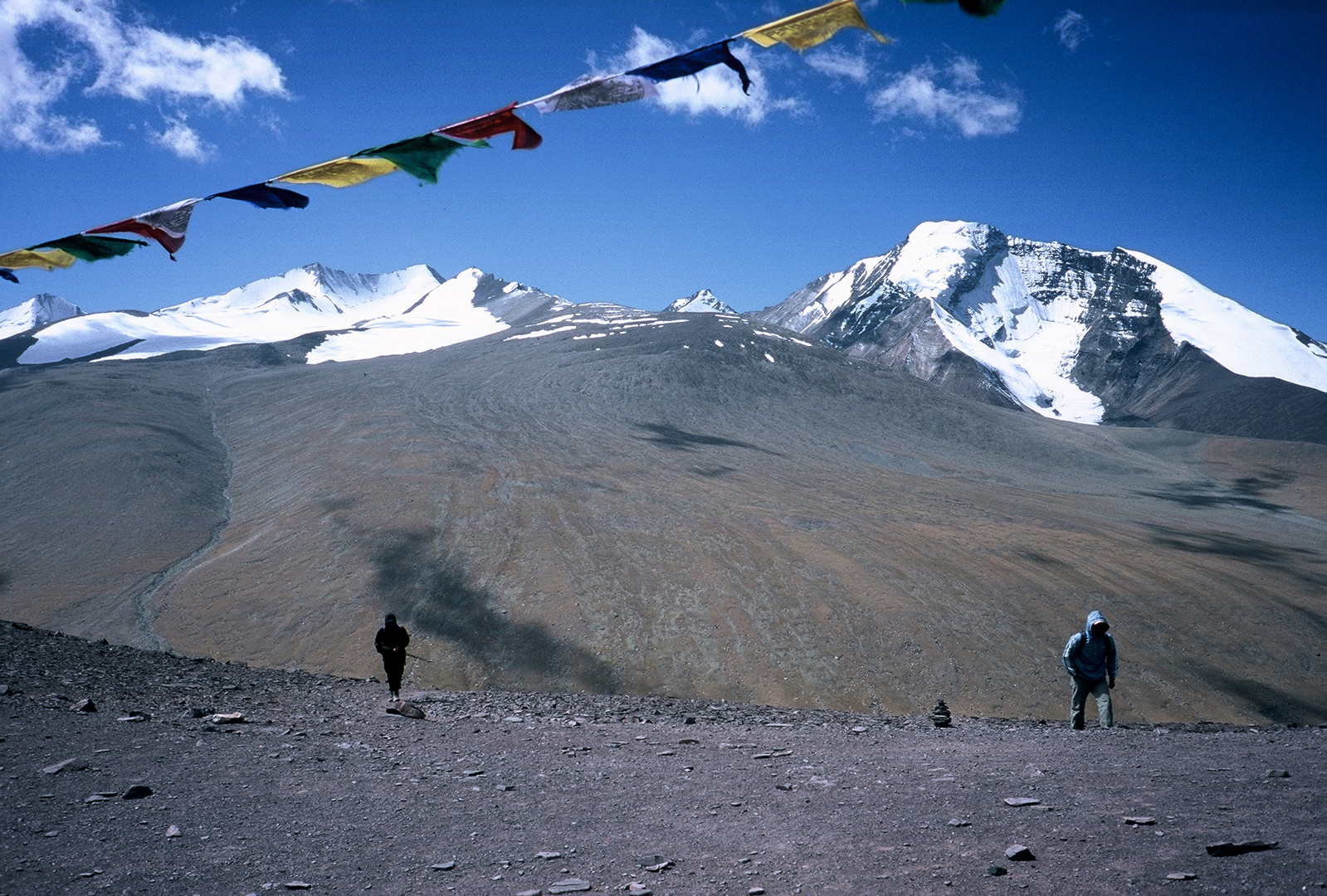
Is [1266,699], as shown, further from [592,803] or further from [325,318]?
[325,318]

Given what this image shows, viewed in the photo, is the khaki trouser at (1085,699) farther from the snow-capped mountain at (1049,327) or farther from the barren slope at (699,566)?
the snow-capped mountain at (1049,327)

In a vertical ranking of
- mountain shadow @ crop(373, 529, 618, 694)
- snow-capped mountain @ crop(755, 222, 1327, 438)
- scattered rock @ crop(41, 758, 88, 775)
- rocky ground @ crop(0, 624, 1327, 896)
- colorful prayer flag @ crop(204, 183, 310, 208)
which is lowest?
mountain shadow @ crop(373, 529, 618, 694)

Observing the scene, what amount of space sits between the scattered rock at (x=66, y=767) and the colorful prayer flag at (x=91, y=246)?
15.3ft

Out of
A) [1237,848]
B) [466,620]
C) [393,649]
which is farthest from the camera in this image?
[466,620]

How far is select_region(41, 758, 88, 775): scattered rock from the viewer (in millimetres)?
5320

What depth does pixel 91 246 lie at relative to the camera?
7.43 metres

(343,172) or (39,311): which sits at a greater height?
(39,311)

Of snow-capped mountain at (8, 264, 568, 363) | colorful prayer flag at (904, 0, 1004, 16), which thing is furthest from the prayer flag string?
snow-capped mountain at (8, 264, 568, 363)

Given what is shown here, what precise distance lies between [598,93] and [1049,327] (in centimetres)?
13674

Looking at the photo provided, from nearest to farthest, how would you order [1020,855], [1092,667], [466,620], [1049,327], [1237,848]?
1. [1237,848]
2. [1020,855]
3. [1092,667]
4. [466,620]
5. [1049,327]

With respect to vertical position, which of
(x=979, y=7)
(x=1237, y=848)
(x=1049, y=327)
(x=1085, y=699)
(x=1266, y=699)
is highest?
(x=1049, y=327)

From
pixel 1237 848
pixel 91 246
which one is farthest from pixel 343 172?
pixel 1237 848

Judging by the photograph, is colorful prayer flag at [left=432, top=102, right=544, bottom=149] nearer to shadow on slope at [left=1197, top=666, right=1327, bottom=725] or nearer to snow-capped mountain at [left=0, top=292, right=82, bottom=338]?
shadow on slope at [left=1197, top=666, right=1327, bottom=725]

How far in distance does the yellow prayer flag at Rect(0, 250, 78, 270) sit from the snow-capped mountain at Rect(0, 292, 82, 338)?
199909 millimetres
